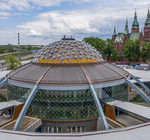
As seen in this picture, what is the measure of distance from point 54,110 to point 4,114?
6.11 metres

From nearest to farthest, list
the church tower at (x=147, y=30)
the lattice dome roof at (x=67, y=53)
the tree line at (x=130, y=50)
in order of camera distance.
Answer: the lattice dome roof at (x=67, y=53)
the tree line at (x=130, y=50)
the church tower at (x=147, y=30)

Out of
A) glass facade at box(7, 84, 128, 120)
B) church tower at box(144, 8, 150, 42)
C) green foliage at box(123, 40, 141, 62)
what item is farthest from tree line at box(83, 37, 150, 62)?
glass facade at box(7, 84, 128, 120)

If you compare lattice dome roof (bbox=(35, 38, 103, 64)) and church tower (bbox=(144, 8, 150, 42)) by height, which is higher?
church tower (bbox=(144, 8, 150, 42))

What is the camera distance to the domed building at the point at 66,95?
18.2m

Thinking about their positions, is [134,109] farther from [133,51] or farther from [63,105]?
A: [133,51]

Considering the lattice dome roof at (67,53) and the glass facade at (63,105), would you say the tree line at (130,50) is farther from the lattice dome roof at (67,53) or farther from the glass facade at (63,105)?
the glass facade at (63,105)

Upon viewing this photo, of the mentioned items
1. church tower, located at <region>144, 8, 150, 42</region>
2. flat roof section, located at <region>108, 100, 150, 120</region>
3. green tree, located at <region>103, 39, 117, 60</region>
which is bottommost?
flat roof section, located at <region>108, 100, 150, 120</region>

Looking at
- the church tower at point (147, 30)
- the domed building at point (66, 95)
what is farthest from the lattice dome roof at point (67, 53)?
the church tower at point (147, 30)

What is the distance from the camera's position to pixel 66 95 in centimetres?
1838

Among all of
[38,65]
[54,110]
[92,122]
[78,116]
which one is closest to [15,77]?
[38,65]

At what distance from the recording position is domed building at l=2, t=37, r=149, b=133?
717 inches

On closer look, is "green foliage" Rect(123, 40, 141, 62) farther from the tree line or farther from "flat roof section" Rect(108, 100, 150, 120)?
"flat roof section" Rect(108, 100, 150, 120)

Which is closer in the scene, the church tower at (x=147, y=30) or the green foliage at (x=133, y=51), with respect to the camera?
the green foliage at (x=133, y=51)

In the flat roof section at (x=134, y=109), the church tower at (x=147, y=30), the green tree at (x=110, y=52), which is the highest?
the church tower at (x=147, y=30)
